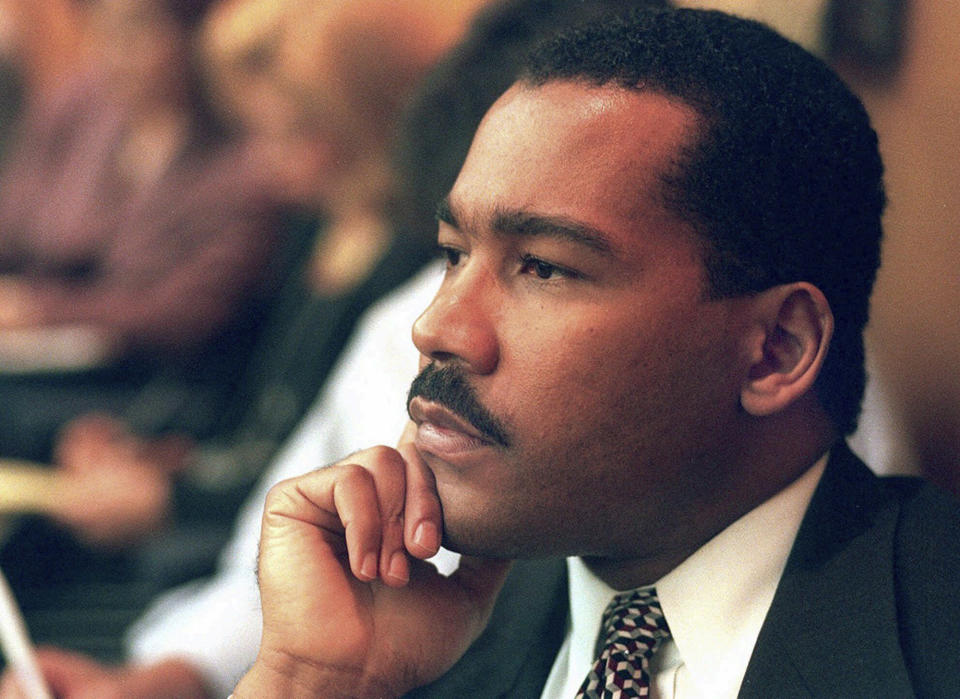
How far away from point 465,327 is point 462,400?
40 millimetres

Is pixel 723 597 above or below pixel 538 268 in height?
below

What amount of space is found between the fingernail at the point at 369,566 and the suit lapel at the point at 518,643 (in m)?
0.09

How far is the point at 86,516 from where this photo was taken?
5.37 ft

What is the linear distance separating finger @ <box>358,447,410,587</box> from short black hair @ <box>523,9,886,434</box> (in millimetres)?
214

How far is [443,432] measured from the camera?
625 mm

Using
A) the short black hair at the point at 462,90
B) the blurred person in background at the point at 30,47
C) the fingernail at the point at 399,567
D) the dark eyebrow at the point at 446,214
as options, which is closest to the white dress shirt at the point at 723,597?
the fingernail at the point at 399,567

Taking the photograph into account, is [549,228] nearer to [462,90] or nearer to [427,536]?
[427,536]

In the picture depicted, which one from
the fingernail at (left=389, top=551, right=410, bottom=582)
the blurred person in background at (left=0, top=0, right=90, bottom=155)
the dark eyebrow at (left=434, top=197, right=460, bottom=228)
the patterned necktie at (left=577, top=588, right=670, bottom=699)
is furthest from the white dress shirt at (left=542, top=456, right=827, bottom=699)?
the blurred person in background at (left=0, top=0, right=90, bottom=155)

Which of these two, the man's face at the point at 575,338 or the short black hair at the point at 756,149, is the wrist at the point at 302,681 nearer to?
the man's face at the point at 575,338

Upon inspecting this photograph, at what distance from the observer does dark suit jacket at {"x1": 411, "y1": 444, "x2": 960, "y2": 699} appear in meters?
0.59

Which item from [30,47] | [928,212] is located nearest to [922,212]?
[928,212]

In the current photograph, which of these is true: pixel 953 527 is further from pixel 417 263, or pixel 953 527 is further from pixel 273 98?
pixel 273 98

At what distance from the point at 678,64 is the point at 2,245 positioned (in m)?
2.55

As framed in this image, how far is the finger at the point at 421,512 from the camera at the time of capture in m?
0.63
